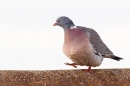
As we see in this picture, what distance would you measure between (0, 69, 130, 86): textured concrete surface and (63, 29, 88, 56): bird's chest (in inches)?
46.2

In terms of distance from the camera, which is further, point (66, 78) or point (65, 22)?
point (65, 22)

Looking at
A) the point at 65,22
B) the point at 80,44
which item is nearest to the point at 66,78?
the point at 80,44

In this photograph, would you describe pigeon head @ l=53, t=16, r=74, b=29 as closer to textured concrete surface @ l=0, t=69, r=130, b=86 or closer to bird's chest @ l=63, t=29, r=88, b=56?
bird's chest @ l=63, t=29, r=88, b=56

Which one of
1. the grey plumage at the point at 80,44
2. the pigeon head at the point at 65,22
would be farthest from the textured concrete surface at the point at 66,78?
the pigeon head at the point at 65,22

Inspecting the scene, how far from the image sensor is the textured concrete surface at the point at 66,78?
636 cm

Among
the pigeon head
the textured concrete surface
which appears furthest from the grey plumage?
the textured concrete surface

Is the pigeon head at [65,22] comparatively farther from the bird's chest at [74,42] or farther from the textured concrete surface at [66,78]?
the textured concrete surface at [66,78]

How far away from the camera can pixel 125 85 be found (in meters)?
7.14

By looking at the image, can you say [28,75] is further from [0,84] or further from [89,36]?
[89,36]

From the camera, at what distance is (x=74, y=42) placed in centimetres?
877

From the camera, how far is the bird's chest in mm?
8648

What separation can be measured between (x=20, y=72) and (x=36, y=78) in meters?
0.26

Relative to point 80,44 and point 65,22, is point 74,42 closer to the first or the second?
point 80,44

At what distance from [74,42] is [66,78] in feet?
6.85
